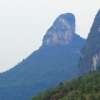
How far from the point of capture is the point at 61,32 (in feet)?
547

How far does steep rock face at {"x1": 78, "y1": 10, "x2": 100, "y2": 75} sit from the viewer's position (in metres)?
110

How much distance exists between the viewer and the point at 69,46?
168 m

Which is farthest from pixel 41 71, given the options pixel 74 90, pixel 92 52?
pixel 74 90

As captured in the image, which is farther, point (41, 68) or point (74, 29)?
point (74, 29)

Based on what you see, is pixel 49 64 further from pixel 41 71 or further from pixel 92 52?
pixel 92 52

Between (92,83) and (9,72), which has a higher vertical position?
(9,72)

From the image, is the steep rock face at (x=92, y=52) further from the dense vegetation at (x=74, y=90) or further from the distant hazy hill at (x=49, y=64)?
the dense vegetation at (x=74, y=90)

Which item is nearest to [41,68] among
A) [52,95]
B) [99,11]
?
[99,11]

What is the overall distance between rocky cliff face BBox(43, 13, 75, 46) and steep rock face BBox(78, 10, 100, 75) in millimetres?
43609

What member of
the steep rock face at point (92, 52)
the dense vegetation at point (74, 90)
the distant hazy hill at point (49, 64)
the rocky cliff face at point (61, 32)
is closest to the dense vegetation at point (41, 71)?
the distant hazy hill at point (49, 64)

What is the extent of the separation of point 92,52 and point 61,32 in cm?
5588

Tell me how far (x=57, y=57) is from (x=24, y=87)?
2879cm

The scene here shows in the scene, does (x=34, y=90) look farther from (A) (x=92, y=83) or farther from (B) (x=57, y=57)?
(A) (x=92, y=83)

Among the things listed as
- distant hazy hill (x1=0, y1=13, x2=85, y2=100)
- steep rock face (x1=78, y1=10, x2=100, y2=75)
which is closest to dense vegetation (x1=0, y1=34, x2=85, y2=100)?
distant hazy hill (x1=0, y1=13, x2=85, y2=100)
